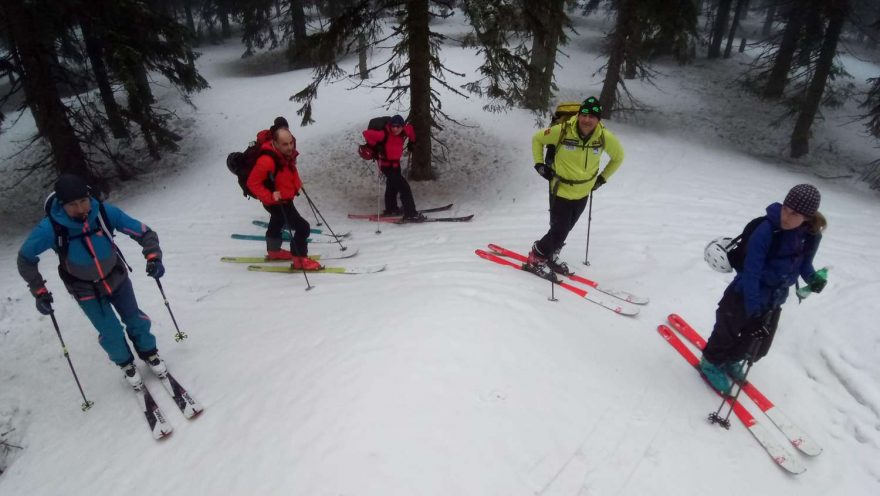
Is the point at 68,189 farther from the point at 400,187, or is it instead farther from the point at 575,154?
the point at 400,187

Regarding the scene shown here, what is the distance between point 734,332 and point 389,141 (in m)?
6.84

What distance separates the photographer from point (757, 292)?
411 cm

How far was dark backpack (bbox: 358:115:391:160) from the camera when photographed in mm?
9000

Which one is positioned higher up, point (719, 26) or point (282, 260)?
point (719, 26)

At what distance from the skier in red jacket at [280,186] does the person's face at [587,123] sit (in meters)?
3.99

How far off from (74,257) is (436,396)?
12.7 ft

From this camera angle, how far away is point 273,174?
670cm

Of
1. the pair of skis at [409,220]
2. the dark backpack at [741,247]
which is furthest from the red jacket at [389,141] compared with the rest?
the dark backpack at [741,247]

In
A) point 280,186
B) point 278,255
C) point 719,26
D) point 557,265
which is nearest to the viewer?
point 280,186

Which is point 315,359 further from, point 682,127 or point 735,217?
point 682,127

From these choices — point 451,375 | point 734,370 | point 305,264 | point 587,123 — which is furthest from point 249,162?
point 734,370

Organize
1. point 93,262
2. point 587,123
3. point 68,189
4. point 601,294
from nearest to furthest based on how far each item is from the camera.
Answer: point 68,189 < point 93,262 < point 587,123 < point 601,294

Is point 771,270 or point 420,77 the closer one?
point 771,270

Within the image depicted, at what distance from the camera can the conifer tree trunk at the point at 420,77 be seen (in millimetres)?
9758
